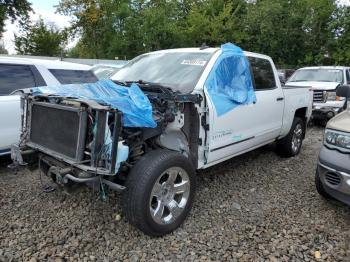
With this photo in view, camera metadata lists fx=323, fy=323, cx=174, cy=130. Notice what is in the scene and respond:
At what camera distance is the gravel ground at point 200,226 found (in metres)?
2.96

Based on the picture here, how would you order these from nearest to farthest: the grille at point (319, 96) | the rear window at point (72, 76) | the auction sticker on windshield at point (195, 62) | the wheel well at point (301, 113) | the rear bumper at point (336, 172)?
the rear bumper at point (336, 172) < the auction sticker on windshield at point (195, 62) < the rear window at point (72, 76) < the wheel well at point (301, 113) < the grille at point (319, 96)

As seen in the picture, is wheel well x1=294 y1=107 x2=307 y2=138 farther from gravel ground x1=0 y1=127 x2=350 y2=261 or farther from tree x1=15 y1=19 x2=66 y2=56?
tree x1=15 y1=19 x2=66 y2=56

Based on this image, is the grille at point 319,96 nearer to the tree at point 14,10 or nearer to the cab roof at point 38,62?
the cab roof at point 38,62

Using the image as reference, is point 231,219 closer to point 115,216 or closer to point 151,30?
point 115,216

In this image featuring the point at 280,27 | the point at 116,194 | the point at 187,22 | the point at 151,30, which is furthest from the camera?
the point at 187,22

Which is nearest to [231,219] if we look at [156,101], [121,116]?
[156,101]

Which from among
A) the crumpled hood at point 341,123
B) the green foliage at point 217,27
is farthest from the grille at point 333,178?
the green foliage at point 217,27

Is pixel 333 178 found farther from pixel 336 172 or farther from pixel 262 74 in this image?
pixel 262 74

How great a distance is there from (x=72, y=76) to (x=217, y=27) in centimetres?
2731

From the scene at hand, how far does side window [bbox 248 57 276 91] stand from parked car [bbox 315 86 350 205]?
4.42 ft

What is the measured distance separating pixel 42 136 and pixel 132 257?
59.7 inches

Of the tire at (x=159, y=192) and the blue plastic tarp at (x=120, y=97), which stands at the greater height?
the blue plastic tarp at (x=120, y=97)

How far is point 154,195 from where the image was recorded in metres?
3.10

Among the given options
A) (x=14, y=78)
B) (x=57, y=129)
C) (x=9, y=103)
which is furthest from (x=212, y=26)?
(x=57, y=129)
